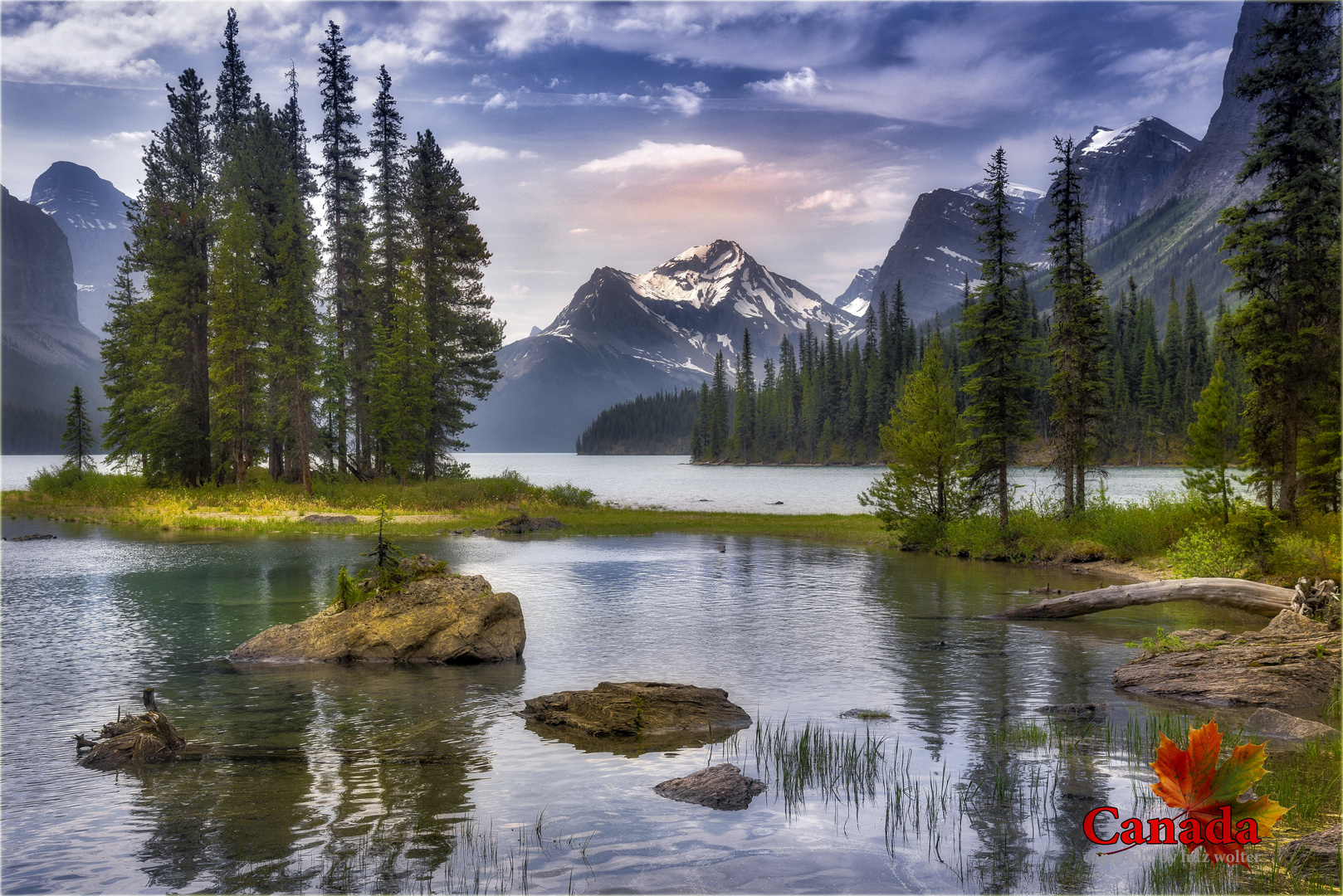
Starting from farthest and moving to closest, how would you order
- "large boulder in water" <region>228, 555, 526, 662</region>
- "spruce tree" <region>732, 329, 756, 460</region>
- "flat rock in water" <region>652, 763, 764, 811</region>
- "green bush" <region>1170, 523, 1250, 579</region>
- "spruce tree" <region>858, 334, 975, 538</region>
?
"spruce tree" <region>732, 329, 756, 460</region>
"spruce tree" <region>858, 334, 975, 538</region>
"green bush" <region>1170, 523, 1250, 579</region>
"large boulder in water" <region>228, 555, 526, 662</region>
"flat rock in water" <region>652, 763, 764, 811</region>

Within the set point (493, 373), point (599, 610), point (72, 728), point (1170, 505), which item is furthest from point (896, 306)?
point (72, 728)

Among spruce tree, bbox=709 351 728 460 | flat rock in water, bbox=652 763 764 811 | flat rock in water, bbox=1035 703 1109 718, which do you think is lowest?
flat rock in water, bbox=1035 703 1109 718

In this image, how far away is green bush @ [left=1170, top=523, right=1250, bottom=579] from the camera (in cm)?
2277

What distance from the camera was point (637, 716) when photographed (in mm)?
12039

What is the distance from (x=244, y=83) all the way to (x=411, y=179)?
14.1 metres

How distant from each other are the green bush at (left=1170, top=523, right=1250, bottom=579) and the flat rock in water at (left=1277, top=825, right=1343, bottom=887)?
17986 millimetres

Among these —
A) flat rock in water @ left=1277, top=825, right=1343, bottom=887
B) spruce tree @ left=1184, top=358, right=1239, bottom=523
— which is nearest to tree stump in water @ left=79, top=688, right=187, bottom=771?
flat rock in water @ left=1277, top=825, right=1343, bottom=887

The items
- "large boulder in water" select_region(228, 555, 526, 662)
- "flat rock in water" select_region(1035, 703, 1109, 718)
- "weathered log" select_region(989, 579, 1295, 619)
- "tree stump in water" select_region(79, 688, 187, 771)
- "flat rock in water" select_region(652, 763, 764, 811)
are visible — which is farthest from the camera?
"weathered log" select_region(989, 579, 1295, 619)

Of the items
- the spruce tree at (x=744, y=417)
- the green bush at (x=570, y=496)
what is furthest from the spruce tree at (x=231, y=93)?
the spruce tree at (x=744, y=417)

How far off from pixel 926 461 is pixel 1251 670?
24018 millimetres

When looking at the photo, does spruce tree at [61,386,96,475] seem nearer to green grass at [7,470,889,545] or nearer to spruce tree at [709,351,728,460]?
green grass at [7,470,889,545]

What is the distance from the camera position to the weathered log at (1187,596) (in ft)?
58.2

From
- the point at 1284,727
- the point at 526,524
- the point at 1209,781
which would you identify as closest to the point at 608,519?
the point at 526,524

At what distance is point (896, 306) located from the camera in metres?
162
